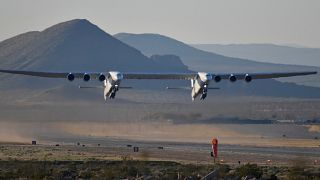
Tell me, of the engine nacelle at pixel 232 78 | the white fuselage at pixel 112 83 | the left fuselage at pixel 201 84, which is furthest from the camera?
the engine nacelle at pixel 232 78

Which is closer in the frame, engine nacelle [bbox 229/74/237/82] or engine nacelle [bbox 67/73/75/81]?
engine nacelle [bbox 229/74/237/82]

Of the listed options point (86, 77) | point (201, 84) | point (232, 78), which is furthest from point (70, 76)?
point (232, 78)

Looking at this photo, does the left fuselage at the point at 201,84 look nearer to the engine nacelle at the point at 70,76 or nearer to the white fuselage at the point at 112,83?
the white fuselage at the point at 112,83

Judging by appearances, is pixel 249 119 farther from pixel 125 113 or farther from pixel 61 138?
pixel 61 138

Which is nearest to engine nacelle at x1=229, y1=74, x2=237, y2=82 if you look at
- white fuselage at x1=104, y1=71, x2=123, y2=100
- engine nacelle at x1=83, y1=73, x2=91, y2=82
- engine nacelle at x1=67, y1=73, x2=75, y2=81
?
white fuselage at x1=104, y1=71, x2=123, y2=100

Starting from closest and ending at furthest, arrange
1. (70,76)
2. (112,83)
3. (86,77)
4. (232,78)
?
(112,83) < (232,78) < (86,77) < (70,76)

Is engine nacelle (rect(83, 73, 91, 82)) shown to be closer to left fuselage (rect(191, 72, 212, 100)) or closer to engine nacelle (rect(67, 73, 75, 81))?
engine nacelle (rect(67, 73, 75, 81))

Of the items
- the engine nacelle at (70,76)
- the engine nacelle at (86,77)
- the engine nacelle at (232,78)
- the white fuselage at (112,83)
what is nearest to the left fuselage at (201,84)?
the engine nacelle at (232,78)

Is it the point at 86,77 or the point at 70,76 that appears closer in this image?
the point at 86,77

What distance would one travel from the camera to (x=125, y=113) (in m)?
140

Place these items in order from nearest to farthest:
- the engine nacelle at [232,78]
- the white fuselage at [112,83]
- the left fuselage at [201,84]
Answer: the white fuselage at [112,83] → the left fuselage at [201,84] → the engine nacelle at [232,78]

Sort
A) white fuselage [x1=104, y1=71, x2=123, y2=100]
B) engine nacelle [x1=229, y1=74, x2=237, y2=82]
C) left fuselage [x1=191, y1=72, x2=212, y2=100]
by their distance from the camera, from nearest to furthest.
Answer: white fuselage [x1=104, y1=71, x2=123, y2=100], left fuselage [x1=191, y1=72, x2=212, y2=100], engine nacelle [x1=229, y1=74, x2=237, y2=82]

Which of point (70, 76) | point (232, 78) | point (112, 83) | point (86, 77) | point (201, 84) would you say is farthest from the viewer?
point (70, 76)

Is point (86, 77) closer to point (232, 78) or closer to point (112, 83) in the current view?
point (112, 83)
